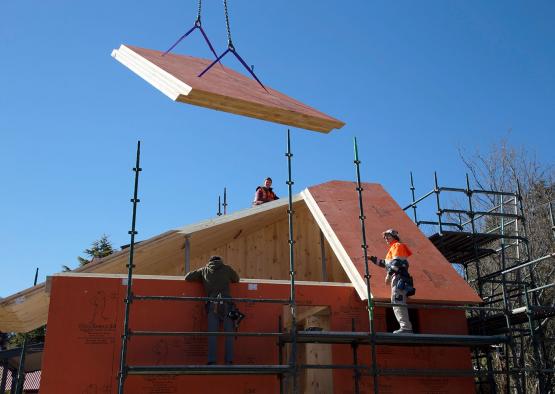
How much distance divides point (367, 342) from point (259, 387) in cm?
169

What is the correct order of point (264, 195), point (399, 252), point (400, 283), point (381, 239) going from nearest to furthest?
point (400, 283)
point (399, 252)
point (381, 239)
point (264, 195)

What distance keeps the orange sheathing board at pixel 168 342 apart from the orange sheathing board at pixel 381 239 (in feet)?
2.41

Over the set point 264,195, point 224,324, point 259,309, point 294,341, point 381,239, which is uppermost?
point 264,195

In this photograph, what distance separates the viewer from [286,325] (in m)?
10.7

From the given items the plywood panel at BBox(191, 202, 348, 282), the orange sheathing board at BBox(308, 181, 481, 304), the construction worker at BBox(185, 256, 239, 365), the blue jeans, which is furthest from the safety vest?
the blue jeans

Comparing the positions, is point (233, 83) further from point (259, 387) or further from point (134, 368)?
point (259, 387)

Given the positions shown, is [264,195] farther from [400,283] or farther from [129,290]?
[129,290]

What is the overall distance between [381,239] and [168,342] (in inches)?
167

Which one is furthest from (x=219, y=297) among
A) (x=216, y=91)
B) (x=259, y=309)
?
(x=216, y=91)

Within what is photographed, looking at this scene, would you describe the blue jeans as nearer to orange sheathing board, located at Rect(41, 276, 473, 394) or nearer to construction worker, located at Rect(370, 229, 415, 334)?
orange sheathing board, located at Rect(41, 276, 473, 394)

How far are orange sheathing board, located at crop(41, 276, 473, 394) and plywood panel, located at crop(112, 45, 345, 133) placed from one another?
10.5 feet

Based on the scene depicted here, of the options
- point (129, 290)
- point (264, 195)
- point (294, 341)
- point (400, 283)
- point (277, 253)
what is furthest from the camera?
point (264, 195)

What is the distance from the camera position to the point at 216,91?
5.66 metres

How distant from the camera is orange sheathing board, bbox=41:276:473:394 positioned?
25.3 feet
